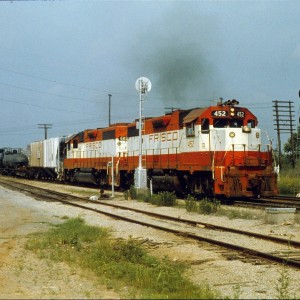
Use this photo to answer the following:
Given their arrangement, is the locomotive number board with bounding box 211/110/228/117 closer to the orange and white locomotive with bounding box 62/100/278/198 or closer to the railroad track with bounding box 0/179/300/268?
the orange and white locomotive with bounding box 62/100/278/198

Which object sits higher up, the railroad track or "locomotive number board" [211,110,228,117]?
"locomotive number board" [211,110,228,117]

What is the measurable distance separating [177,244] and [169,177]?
1274 centimetres

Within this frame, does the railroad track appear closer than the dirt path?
No

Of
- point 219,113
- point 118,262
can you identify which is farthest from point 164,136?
point 118,262

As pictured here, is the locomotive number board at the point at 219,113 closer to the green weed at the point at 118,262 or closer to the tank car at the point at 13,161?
the green weed at the point at 118,262

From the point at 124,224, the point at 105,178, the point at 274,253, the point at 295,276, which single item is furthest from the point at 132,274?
the point at 105,178

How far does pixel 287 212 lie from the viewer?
13.9 meters

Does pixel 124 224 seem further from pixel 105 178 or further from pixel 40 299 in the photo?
pixel 105 178

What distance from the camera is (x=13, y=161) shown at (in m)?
56.4

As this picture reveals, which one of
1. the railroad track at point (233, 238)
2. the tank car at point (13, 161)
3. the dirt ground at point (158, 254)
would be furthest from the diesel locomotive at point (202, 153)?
the tank car at point (13, 161)

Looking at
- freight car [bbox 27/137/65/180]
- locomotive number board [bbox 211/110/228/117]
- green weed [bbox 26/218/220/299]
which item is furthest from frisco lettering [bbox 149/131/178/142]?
freight car [bbox 27/137/65/180]

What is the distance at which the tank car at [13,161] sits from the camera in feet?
181

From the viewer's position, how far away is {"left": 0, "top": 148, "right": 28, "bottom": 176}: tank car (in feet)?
181

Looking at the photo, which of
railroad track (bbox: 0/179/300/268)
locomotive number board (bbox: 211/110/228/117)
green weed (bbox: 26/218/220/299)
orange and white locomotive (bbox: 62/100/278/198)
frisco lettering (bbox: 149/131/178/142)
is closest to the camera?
green weed (bbox: 26/218/220/299)
